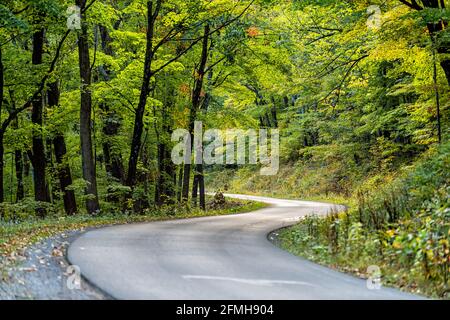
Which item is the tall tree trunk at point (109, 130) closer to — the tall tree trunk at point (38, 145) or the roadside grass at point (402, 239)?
the tall tree trunk at point (38, 145)

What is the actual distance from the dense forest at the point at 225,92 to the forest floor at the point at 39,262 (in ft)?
9.73

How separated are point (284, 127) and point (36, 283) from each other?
4350 centimetres

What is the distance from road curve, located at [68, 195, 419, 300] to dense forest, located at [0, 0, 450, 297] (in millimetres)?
1313

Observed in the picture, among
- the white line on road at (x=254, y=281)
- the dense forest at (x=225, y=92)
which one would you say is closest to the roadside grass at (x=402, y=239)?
the dense forest at (x=225, y=92)

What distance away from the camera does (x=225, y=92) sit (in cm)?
2983

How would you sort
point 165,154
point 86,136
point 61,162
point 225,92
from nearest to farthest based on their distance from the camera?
point 86,136, point 61,162, point 165,154, point 225,92

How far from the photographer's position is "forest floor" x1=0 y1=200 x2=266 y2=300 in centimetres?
688

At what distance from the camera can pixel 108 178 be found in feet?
81.1

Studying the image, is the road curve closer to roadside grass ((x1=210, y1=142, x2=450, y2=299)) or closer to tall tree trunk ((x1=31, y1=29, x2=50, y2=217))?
roadside grass ((x1=210, y1=142, x2=450, y2=299))

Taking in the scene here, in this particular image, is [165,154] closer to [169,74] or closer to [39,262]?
[169,74]

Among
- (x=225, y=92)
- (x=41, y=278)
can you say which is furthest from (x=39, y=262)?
(x=225, y=92)

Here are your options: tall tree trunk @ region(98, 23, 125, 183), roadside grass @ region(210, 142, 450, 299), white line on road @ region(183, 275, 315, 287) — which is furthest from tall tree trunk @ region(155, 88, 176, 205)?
white line on road @ region(183, 275, 315, 287)

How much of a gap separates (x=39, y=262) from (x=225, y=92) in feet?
72.2
